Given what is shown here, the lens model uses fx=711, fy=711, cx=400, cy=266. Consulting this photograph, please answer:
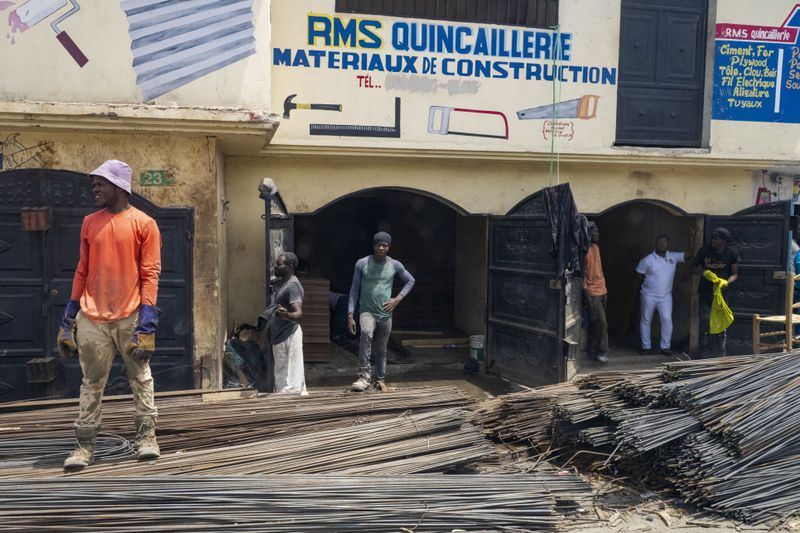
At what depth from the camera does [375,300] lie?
298 inches

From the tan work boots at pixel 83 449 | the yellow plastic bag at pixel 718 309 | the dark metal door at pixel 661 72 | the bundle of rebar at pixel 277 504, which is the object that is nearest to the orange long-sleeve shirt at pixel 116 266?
the tan work boots at pixel 83 449

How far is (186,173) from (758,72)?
26.5 feet

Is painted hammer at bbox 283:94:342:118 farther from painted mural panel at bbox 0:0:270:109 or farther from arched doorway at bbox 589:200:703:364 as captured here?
arched doorway at bbox 589:200:703:364

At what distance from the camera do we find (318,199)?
30.1 ft

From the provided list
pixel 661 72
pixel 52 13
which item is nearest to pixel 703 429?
pixel 661 72

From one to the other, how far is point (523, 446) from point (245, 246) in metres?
4.57

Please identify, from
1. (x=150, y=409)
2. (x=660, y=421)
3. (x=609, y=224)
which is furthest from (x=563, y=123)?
(x=150, y=409)

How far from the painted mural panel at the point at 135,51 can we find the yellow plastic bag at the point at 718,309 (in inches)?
254

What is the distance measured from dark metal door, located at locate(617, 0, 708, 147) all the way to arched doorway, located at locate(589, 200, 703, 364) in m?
1.03

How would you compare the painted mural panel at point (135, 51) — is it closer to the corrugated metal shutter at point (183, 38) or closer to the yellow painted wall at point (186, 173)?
the corrugated metal shutter at point (183, 38)

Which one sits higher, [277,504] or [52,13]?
[52,13]

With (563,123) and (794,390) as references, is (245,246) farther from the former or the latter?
(794,390)

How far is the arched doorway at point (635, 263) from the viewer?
424 inches

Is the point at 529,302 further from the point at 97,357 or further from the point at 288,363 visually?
the point at 97,357
